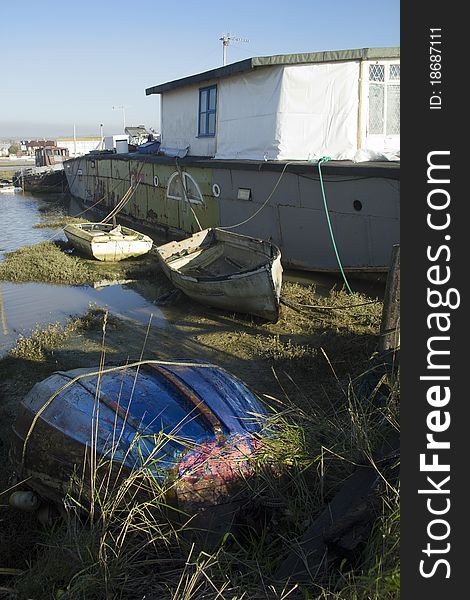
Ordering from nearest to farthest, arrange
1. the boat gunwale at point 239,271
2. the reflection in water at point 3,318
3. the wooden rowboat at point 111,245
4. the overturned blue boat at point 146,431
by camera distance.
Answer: the overturned blue boat at point 146,431 → the boat gunwale at point 239,271 → the reflection in water at point 3,318 → the wooden rowboat at point 111,245

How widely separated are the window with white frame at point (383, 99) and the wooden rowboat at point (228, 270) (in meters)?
3.76

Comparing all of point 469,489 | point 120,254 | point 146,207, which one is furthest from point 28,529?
point 146,207

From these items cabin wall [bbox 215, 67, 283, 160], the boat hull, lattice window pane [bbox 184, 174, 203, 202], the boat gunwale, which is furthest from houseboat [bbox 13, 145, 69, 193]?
the boat gunwale

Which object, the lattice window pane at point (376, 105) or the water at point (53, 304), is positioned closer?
the water at point (53, 304)

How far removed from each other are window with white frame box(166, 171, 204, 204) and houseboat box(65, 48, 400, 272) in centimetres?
6

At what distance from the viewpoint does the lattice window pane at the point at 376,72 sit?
12055mm

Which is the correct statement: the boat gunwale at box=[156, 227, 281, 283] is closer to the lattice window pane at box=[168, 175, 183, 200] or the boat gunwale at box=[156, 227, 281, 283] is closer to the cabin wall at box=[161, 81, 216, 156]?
the lattice window pane at box=[168, 175, 183, 200]

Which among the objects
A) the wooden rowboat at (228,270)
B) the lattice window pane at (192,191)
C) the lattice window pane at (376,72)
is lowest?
the wooden rowboat at (228,270)

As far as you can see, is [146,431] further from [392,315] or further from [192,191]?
[192,191]

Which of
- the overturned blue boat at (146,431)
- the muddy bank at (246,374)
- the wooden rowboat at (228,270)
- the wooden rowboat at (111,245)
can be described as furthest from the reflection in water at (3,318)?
the overturned blue boat at (146,431)

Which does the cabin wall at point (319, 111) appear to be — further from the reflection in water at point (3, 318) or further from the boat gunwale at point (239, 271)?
the reflection in water at point (3, 318)

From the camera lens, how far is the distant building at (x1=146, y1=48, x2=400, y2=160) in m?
12.1

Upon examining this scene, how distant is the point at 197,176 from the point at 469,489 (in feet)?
47.3

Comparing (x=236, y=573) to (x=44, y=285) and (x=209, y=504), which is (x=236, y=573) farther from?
(x=44, y=285)
